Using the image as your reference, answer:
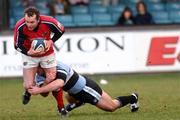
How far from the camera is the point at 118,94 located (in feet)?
48.3

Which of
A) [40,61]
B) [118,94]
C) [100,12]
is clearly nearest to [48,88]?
[40,61]

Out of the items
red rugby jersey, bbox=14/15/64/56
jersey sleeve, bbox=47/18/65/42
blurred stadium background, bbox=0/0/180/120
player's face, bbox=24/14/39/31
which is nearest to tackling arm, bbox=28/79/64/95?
red rugby jersey, bbox=14/15/64/56

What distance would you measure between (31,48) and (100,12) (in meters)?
11.2

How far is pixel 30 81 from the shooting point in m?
10.5

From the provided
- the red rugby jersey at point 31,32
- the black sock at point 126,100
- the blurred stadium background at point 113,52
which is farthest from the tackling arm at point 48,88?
the blurred stadium background at point 113,52

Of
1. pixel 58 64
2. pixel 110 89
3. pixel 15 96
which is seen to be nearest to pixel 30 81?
pixel 58 64

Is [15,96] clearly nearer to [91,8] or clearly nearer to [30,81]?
[30,81]

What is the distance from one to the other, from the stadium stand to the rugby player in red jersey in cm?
980

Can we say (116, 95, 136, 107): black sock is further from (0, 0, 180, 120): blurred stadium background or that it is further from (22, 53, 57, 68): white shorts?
(0, 0, 180, 120): blurred stadium background

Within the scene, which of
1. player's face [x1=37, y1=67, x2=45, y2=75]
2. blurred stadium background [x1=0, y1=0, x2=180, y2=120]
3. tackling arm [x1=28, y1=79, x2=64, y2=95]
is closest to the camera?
tackling arm [x1=28, y1=79, x2=64, y2=95]

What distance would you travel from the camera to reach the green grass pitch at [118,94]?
10.9 metres

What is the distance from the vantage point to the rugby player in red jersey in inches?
412

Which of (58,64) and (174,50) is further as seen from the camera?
(174,50)

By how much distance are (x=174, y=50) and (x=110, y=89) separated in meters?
4.03
